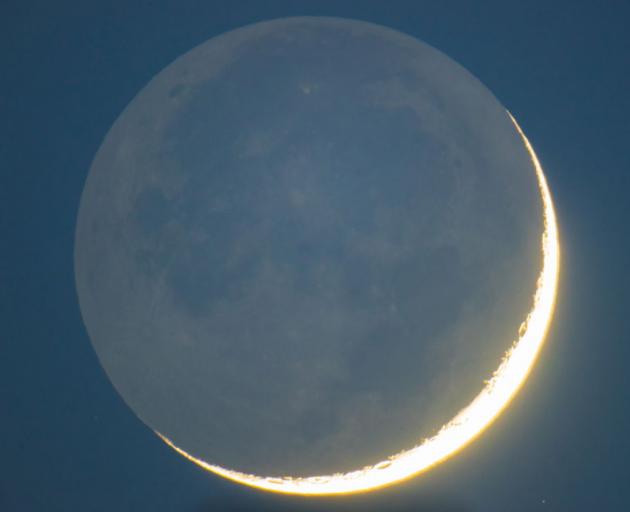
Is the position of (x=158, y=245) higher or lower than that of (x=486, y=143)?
lower

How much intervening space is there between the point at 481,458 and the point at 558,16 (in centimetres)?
124

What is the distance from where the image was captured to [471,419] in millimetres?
1513

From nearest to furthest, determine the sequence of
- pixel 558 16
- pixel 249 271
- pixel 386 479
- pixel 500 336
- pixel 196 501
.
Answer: pixel 249 271, pixel 500 336, pixel 386 479, pixel 558 16, pixel 196 501

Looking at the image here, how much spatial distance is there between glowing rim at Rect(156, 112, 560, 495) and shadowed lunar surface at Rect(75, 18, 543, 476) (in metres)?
→ 0.07

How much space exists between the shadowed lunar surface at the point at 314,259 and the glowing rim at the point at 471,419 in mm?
72

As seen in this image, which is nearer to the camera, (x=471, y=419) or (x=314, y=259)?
(x=314, y=259)

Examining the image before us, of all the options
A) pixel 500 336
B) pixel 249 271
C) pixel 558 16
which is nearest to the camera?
pixel 249 271

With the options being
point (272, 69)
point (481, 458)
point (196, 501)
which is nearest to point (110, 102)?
point (272, 69)

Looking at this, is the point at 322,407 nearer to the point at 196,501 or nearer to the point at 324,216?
the point at 324,216

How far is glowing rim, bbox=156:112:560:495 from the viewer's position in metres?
1.45

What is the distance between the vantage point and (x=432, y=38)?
6.43 feet

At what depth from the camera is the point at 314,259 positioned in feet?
4.12

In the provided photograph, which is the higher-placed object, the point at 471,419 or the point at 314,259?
the point at 314,259

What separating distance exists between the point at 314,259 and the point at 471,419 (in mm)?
541
